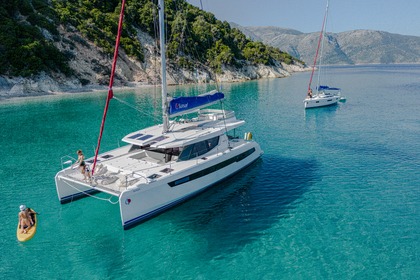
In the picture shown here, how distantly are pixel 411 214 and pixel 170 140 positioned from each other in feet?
42.9

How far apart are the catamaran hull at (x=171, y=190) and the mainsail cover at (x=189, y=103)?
3390 millimetres

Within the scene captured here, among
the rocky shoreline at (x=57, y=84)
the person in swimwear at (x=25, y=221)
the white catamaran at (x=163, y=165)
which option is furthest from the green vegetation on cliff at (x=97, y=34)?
the person in swimwear at (x=25, y=221)

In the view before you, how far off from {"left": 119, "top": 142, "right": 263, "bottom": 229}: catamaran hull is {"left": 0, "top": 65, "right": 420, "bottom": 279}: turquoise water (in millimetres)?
542

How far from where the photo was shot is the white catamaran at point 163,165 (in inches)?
516

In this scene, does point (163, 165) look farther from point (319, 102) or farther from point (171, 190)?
point (319, 102)

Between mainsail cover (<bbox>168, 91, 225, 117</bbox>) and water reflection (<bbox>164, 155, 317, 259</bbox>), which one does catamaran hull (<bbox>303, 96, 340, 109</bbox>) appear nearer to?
water reflection (<bbox>164, 155, 317, 259</bbox>)

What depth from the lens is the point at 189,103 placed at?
55.9 feet

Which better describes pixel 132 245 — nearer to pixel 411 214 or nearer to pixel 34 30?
pixel 411 214

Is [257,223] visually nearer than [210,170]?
Yes

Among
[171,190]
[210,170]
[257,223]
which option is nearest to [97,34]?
[210,170]

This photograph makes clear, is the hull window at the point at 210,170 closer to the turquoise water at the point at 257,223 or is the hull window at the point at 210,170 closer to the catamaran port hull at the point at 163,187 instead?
the catamaran port hull at the point at 163,187

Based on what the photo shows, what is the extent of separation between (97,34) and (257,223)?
72.5m

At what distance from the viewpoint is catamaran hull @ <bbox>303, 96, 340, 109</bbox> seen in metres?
43.4

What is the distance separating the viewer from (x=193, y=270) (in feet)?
35.1
